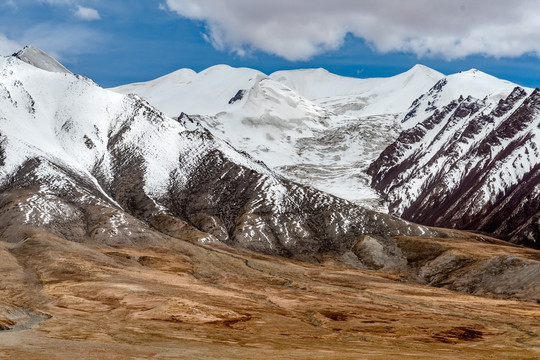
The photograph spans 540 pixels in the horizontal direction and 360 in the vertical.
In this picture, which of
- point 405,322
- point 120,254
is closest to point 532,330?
point 405,322

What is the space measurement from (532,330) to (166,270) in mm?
105042

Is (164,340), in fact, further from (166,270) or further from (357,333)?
A: (166,270)

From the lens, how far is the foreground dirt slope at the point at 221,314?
7656cm

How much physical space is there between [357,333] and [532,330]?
34250 mm

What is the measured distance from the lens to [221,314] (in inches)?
4336

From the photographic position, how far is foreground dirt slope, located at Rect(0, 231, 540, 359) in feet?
251

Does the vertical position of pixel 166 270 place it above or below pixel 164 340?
above

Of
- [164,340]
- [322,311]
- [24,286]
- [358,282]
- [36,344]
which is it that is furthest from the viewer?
[358,282]

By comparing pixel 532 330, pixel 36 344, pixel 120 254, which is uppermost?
pixel 120 254

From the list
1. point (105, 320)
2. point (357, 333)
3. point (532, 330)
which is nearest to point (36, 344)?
point (105, 320)

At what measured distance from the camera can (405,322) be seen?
116 metres

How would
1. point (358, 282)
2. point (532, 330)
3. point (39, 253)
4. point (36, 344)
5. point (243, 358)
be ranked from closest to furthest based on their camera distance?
point (243, 358) < point (36, 344) < point (532, 330) < point (39, 253) < point (358, 282)

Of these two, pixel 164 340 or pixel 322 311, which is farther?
pixel 322 311

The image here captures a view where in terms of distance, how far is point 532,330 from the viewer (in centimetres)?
11294
